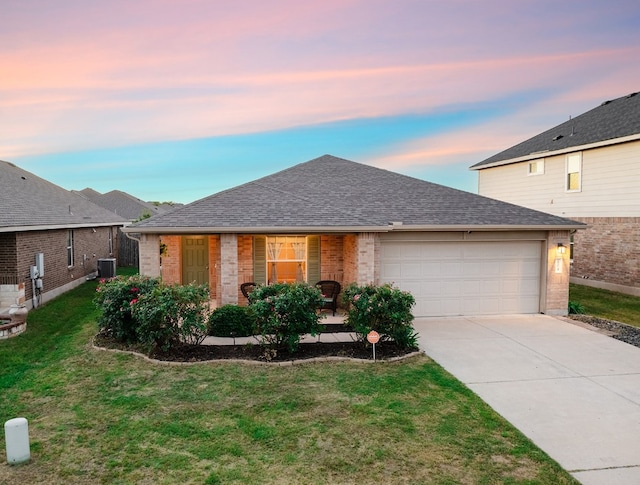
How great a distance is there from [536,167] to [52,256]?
828 inches

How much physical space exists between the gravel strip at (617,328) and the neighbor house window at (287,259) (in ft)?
26.1

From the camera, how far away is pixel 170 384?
694cm

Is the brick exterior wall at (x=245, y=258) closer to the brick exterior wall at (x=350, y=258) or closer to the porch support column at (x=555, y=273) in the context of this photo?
the brick exterior wall at (x=350, y=258)

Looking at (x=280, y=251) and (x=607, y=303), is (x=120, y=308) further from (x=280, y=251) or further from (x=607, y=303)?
(x=607, y=303)

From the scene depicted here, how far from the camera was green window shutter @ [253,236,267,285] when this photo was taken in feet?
41.7

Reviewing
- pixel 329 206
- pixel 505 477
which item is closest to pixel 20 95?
pixel 329 206

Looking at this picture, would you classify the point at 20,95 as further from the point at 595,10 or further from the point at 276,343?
the point at 595,10

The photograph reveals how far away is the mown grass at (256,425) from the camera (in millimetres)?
4484

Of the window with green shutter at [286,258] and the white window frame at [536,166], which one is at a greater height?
the white window frame at [536,166]

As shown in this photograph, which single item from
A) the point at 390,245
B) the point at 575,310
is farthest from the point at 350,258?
the point at 575,310

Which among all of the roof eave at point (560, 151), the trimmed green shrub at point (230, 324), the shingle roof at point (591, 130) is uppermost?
the shingle roof at point (591, 130)

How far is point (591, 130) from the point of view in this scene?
1798 centimetres

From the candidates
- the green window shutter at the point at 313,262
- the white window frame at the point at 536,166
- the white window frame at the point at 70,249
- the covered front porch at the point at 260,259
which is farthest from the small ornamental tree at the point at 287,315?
the white window frame at the point at 536,166

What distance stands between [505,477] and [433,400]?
76.8 inches
